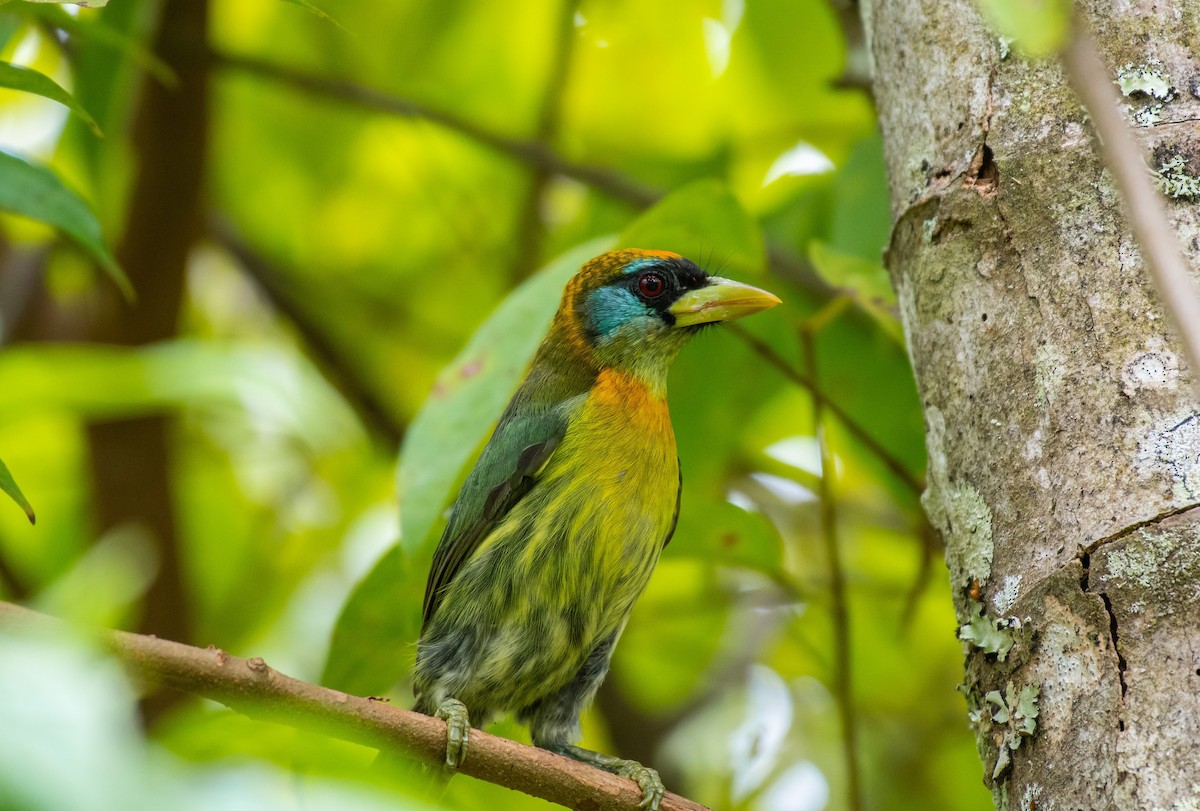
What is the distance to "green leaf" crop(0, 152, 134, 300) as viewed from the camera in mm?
2514

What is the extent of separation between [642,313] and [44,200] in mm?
1950

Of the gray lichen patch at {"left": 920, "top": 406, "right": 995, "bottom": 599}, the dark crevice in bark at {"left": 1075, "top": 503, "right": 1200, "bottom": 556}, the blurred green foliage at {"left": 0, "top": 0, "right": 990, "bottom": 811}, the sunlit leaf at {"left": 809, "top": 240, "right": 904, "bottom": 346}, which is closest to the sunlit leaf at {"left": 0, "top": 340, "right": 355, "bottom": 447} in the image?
the blurred green foliage at {"left": 0, "top": 0, "right": 990, "bottom": 811}

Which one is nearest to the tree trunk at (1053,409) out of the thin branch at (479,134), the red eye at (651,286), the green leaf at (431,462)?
the green leaf at (431,462)

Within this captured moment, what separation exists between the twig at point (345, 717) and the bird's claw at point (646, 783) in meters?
0.02

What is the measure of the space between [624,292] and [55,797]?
11.4 feet

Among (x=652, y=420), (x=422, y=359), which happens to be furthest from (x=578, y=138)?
(x=652, y=420)

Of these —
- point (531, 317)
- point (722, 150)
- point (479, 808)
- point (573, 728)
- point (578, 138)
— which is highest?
point (578, 138)

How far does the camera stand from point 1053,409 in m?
2.10

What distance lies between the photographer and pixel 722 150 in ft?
14.2

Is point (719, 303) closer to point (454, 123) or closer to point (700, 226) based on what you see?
point (700, 226)

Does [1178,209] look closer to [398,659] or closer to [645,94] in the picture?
[398,659]

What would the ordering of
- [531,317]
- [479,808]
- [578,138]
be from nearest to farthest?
[531,317], [479,808], [578,138]

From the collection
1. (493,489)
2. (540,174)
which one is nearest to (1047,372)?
(493,489)

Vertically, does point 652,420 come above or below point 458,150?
below
